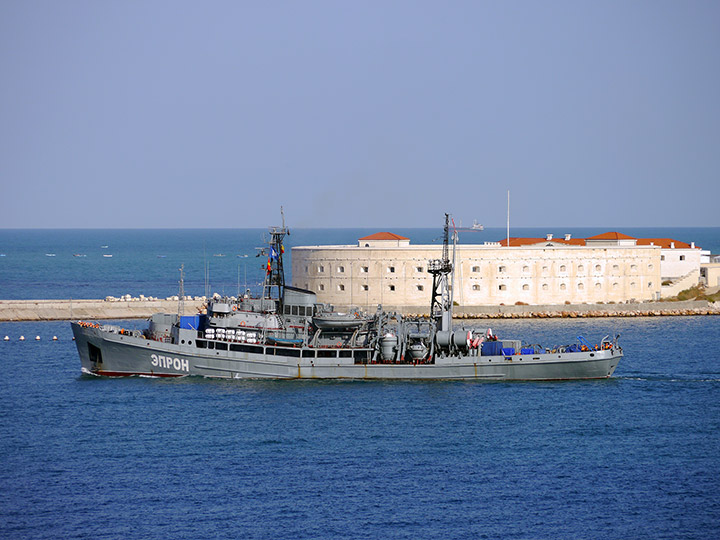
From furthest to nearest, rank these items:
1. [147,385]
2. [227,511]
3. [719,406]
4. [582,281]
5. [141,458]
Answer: [582,281] → [147,385] → [719,406] → [141,458] → [227,511]

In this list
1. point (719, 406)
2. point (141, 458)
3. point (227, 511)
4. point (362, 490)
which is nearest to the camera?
point (227, 511)

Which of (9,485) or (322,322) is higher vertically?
(322,322)

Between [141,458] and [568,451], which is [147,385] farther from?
[568,451]

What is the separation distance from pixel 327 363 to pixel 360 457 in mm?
14645

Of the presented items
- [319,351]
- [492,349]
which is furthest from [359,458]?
[492,349]

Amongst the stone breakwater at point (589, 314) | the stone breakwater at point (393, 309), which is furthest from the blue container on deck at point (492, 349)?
the stone breakwater at point (589, 314)

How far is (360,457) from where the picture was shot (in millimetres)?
37438

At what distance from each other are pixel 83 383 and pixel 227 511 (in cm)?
2239

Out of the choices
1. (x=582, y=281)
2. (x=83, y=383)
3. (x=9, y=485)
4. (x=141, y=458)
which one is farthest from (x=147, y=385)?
(x=582, y=281)

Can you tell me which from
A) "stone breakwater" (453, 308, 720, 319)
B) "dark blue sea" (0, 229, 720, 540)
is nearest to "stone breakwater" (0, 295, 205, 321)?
"stone breakwater" (453, 308, 720, 319)

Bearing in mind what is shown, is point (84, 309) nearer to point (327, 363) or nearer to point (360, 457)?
point (327, 363)

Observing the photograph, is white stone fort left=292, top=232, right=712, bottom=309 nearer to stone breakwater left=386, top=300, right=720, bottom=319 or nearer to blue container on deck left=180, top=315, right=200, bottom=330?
stone breakwater left=386, top=300, right=720, bottom=319

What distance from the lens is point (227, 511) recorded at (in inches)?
1240

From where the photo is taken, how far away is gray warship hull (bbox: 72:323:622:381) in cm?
5162
